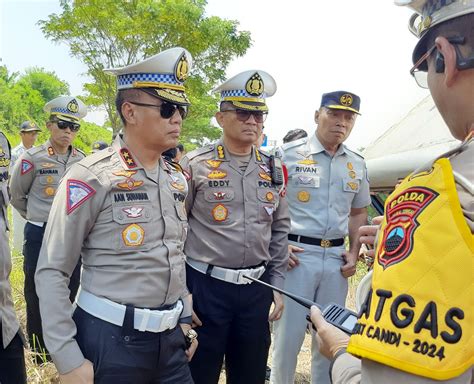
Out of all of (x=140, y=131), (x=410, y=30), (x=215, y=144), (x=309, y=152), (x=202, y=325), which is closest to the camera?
(x=410, y=30)

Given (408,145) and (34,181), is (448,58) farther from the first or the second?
(34,181)

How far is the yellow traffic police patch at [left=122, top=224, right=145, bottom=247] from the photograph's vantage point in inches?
79.6

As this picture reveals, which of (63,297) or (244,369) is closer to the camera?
(63,297)

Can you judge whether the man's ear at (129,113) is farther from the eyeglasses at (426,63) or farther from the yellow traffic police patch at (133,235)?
the eyeglasses at (426,63)

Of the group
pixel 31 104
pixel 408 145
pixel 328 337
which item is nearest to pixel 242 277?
pixel 328 337

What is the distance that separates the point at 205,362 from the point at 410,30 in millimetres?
2307

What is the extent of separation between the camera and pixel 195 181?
9.86 ft

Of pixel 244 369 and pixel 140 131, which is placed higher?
pixel 140 131

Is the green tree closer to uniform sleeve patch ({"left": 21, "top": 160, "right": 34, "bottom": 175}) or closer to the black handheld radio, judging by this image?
uniform sleeve patch ({"left": 21, "top": 160, "right": 34, "bottom": 175})

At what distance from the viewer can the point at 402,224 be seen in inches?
37.1

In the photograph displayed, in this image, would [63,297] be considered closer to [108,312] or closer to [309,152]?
[108,312]

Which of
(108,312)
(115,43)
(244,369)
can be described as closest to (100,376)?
(108,312)

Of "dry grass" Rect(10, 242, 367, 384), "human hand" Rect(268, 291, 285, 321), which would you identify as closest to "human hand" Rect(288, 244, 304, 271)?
"human hand" Rect(268, 291, 285, 321)

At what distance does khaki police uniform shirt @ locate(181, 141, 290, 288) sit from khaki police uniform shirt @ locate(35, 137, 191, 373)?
731mm
